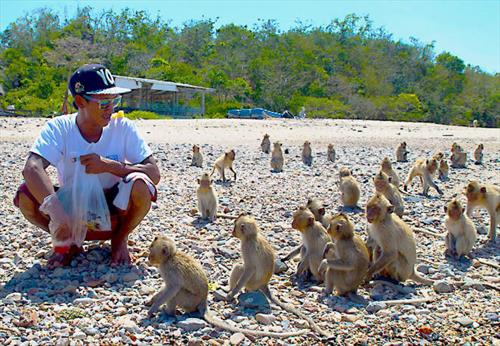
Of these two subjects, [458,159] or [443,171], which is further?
[458,159]

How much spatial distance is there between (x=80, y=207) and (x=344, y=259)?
99.0 inches

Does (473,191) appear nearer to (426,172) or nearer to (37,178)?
(426,172)

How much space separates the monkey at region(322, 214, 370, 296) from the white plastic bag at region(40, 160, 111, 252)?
2.16 metres

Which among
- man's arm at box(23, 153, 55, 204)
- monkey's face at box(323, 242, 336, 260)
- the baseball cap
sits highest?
the baseball cap

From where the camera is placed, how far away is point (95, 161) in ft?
17.6

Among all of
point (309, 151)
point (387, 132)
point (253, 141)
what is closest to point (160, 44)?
point (387, 132)

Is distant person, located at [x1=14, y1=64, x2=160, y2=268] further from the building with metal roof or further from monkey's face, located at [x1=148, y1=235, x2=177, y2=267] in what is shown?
the building with metal roof

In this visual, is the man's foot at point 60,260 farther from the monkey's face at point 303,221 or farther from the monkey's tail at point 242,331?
the monkey's face at point 303,221

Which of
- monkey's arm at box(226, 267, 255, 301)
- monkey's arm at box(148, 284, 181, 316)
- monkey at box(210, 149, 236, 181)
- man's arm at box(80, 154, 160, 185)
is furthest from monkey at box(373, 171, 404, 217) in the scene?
monkey's arm at box(148, 284, 181, 316)

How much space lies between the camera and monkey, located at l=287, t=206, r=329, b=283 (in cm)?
593

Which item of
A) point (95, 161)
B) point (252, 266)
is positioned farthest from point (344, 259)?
point (95, 161)

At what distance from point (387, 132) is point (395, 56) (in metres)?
48.2

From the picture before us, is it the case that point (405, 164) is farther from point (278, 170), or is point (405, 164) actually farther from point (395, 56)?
point (395, 56)

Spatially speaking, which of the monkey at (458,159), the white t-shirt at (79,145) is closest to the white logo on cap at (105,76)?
the white t-shirt at (79,145)
